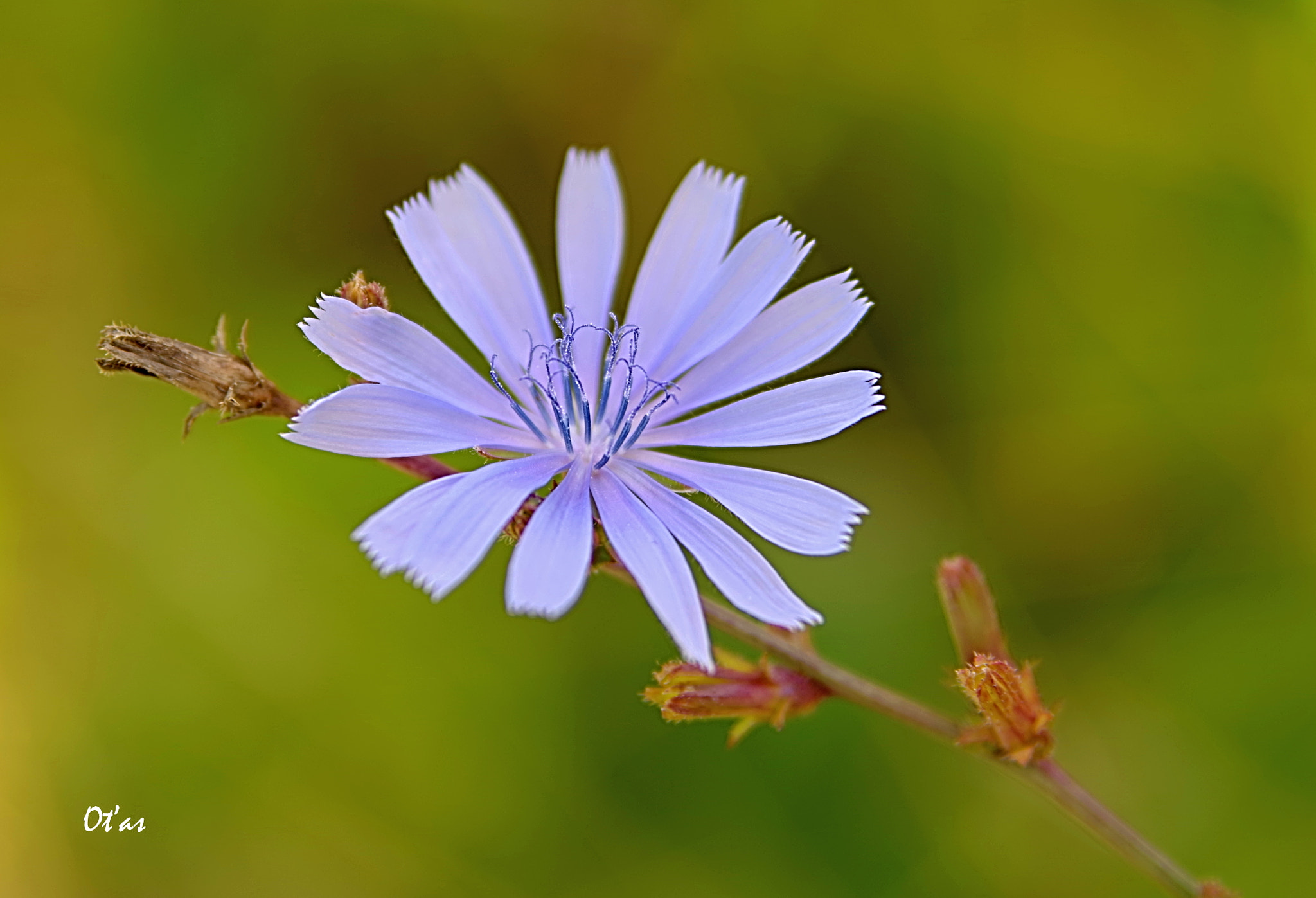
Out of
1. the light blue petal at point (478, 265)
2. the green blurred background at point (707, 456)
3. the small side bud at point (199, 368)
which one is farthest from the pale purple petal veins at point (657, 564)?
the green blurred background at point (707, 456)

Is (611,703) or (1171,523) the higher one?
(611,703)

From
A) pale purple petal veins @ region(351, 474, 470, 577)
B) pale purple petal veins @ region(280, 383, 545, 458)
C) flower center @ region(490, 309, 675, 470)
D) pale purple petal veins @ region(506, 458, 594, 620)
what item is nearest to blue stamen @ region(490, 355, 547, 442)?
flower center @ region(490, 309, 675, 470)

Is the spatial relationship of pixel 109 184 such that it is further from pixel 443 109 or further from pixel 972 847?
pixel 972 847

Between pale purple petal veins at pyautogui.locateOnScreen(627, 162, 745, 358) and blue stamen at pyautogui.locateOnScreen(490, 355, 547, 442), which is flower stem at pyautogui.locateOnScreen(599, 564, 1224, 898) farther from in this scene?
pale purple petal veins at pyautogui.locateOnScreen(627, 162, 745, 358)

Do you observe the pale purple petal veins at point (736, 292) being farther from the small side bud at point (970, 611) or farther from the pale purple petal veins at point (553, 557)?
the small side bud at point (970, 611)

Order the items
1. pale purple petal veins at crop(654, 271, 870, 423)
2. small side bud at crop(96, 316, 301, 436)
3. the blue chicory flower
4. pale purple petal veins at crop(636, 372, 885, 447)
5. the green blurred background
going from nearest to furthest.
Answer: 1. the blue chicory flower
2. small side bud at crop(96, 316, 301, 436)
3. pale purple petal veins at crop(636, 372, 885, 447)
4. pale purple petal veins at crop(654, 271, 870, 423)
5. the green blurred background

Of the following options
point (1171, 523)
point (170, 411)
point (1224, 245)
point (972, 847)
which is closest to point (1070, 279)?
point (1224, 245)

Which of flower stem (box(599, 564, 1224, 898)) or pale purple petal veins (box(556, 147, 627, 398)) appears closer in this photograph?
flower stem (box(599, 564, 1224, 898))
